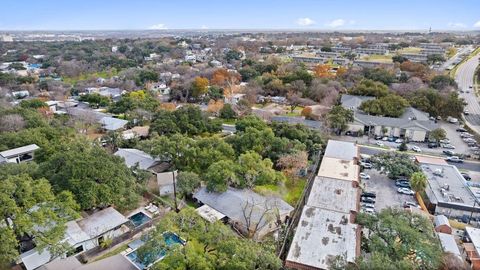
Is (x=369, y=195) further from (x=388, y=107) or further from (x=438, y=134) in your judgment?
(x=388, y=107)

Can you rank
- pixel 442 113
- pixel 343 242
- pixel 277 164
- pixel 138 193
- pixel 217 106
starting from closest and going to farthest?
1. pixel 343 242
2. pixel 138 193
3. pixel 277 164
4. pixel 442 113
5. pixel 217 106

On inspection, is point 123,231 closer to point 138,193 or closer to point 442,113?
point 138,193

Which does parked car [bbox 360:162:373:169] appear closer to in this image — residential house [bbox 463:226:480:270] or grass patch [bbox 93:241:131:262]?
residential house [bbox 463:226:480:270]

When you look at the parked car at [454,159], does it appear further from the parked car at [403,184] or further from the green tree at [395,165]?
the parked car at [403,184]

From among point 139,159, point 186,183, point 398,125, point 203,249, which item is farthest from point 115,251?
point 398,125

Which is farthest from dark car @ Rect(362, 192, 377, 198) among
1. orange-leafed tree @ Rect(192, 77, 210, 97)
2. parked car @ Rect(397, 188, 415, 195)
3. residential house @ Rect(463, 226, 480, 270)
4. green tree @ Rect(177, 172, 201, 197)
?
orange-leafed tree @ Rect(192, 77, 210, 97)

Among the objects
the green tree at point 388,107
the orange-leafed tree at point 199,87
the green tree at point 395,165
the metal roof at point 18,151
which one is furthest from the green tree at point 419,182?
the orange-leafed tree at point 199,87

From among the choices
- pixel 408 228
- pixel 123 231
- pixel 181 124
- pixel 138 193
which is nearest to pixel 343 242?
pixel 408 228
